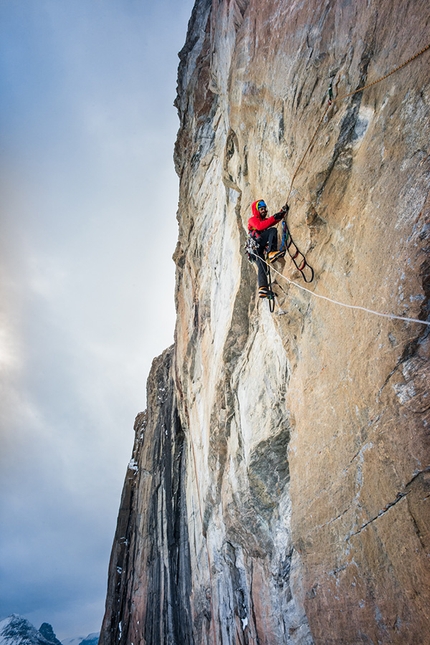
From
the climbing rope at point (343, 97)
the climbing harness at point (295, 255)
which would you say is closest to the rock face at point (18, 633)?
the climbing harness at point (295, 255)

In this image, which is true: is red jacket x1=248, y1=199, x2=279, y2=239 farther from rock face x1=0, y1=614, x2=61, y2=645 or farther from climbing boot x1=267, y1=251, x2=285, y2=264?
rock face x1=0, y1=614, x2=61, y2=645

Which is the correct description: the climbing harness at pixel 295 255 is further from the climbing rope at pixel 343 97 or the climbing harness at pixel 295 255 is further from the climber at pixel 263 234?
the climbing rope at pixel 343 97

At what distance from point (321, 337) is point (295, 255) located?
1494 mm

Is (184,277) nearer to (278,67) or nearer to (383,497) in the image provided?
(278,67)

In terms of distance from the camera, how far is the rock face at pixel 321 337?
365 cm

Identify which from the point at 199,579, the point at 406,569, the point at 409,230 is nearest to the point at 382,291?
the point at 409,230

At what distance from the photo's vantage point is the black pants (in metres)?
6.43

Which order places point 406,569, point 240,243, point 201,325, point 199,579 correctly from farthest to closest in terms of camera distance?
point 199,579, point 201,325, point 240,243, point 406,569

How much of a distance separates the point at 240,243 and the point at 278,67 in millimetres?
3579

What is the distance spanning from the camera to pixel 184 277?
1522cm

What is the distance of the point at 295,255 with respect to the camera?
18.9 ft

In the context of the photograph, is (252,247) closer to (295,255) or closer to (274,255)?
(274,255)

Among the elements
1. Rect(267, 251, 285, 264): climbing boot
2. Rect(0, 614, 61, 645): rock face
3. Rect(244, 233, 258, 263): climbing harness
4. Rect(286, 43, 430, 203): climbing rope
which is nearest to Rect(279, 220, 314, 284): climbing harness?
Rect(267, 251, 285, 264): climbing boot

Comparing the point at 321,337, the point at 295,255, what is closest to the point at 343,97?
the point at 295,255
